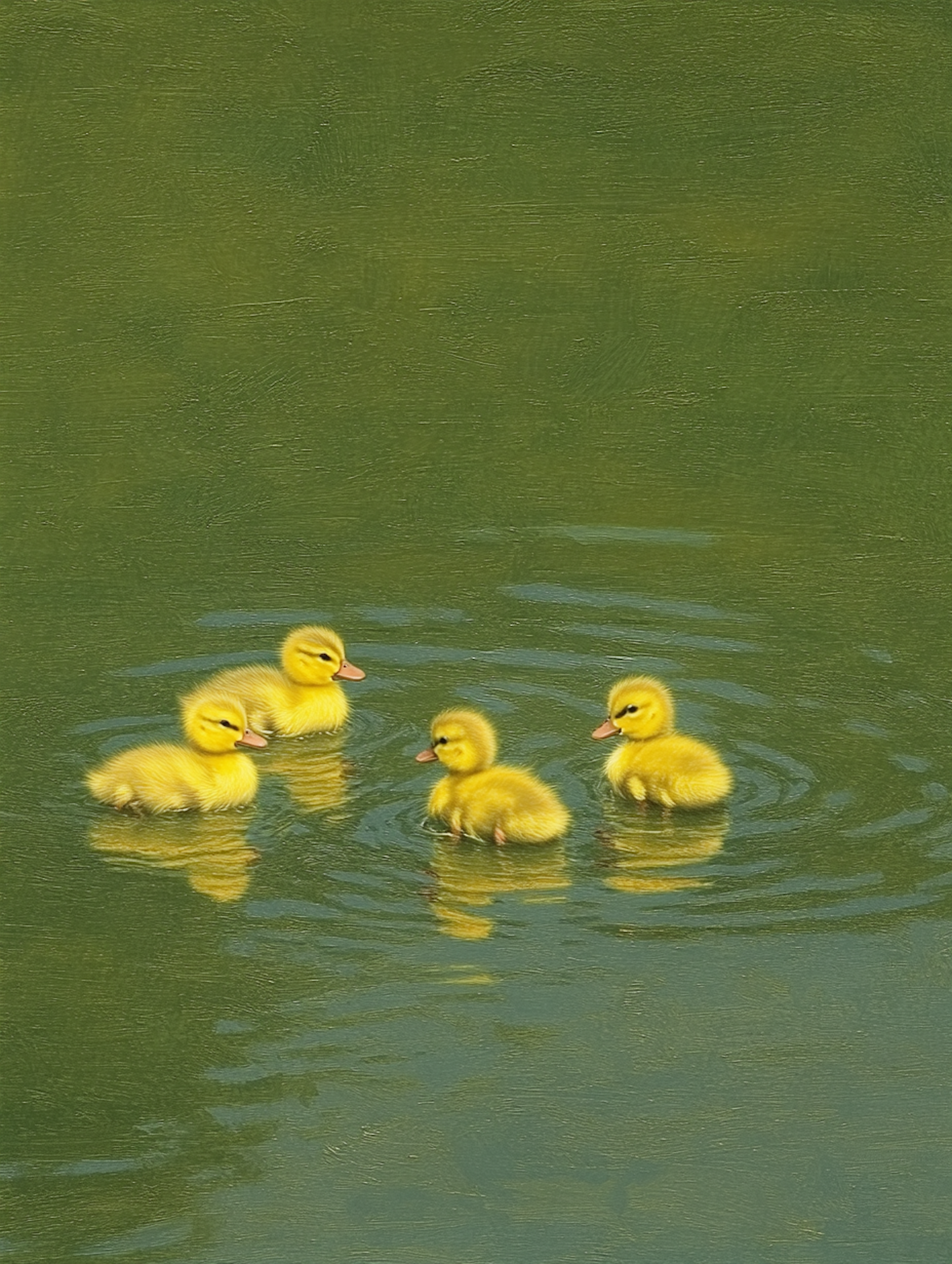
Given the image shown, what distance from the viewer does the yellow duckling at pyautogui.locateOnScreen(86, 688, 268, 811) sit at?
543cm

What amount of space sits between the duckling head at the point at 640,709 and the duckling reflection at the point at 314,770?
626 millimetres

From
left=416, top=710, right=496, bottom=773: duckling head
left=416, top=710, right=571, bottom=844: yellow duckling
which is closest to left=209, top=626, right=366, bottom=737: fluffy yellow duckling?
left=416, top=710, right=571, bottom=844: yellow duckling

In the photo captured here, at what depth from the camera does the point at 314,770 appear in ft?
19.1

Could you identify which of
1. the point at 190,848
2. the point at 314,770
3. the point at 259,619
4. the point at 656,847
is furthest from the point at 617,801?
the point at 259,619

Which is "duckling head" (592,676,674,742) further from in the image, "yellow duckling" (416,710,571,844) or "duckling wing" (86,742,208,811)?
"duckling wing" (86,742,208,811)

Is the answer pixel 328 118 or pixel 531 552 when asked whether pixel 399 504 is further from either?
pixel 328 118

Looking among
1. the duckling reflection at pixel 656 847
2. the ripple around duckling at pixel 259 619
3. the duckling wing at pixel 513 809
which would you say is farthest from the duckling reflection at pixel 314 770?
the duckling reflection at pixel 656 847

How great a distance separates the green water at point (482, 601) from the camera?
4184 millimetres

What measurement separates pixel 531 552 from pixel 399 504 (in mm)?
475

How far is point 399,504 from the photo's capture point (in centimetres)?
712

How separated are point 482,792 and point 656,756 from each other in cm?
41

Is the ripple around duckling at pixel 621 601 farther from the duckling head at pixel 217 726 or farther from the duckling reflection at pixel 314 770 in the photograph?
the duckling head at pixel 217 726

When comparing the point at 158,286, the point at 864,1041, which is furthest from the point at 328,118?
the point at 864,1041

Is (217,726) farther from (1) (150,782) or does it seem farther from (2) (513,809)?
(2) (513,809)
